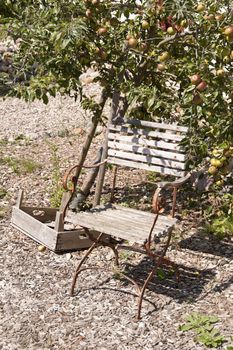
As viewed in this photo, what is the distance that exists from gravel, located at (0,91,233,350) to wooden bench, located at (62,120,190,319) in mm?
134

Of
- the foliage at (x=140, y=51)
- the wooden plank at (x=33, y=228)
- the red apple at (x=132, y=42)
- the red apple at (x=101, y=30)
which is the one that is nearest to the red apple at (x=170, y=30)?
the foliage at (x=140, y=51)

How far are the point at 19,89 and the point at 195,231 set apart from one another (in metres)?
1.94

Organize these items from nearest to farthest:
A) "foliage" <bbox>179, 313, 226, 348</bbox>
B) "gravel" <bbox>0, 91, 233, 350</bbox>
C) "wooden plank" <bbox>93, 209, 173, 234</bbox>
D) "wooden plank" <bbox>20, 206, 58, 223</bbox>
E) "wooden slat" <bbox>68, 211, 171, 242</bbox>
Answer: "foliage" <bbox>179, 313, 226, 348</bbox> → "gravel" <bbox>0, 91, 233, 350</bbox> → "wooden slat" <bbox>68, 211, 171, 242</bbox> → "wooden plank" <bbox>93, 209, 173, 234</bbox> → "wooden plank" <bbox>20, 206, 58, 223</bbox>

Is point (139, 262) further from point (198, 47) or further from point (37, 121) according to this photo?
point (37, 121)

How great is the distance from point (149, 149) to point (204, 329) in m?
1.61

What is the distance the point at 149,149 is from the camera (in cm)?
502

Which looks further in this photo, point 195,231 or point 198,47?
point 195,231

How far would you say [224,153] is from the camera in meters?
4.76

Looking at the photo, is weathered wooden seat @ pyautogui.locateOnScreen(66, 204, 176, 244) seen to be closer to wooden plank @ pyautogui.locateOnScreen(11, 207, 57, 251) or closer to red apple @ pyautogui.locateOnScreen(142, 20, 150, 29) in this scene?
wooden plank @ pyautogui.locateOnScreen(11, 207, 57, 251)

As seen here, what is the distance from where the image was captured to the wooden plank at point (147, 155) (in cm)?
486

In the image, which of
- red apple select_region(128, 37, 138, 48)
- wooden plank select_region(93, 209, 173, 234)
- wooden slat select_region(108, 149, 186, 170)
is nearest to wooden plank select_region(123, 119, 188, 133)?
wooden slat select_region(108, 149, 186, 170)

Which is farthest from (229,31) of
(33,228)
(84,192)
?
(33,228)

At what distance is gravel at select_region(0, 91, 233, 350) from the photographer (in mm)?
3918

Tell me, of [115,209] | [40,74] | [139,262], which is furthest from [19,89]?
[139,262]
